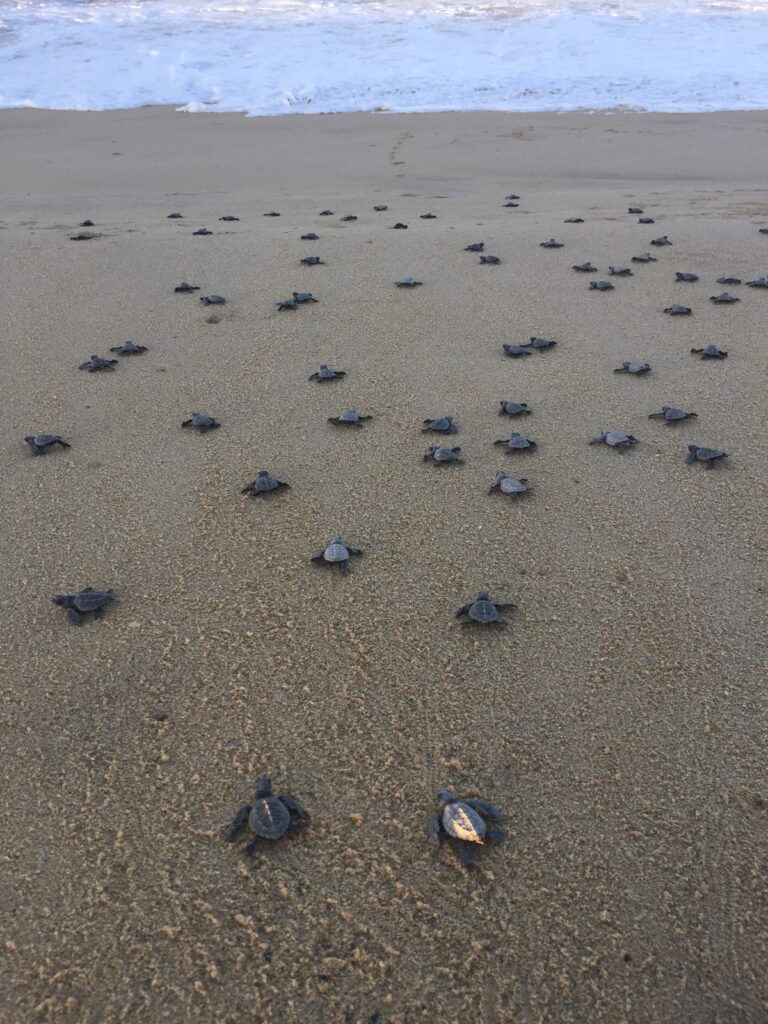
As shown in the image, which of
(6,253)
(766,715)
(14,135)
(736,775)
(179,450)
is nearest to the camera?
(736,775)

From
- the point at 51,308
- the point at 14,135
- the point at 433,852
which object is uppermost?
the point at 14,135

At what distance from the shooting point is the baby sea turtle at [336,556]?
8.26 feet

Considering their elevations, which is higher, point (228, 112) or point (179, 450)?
point (228, 112)

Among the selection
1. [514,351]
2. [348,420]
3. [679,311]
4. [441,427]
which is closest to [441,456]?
[441,427]

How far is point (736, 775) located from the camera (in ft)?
5.96

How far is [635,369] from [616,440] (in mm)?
807

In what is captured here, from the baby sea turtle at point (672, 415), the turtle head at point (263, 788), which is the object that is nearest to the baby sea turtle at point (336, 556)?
the turtle head at point (263, 788)

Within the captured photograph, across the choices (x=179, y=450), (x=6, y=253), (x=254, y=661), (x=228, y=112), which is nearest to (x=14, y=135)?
(x=228, y=112)

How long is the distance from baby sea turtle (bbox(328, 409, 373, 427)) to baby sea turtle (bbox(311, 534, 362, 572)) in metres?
0.96

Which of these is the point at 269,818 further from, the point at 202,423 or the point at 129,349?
the point at 129,349

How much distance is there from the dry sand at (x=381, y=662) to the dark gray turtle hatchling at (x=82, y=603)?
0.14ft

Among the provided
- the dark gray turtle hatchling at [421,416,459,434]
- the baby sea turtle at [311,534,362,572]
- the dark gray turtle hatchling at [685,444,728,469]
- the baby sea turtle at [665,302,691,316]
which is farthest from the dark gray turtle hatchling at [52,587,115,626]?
the baby sea turtle at [665,302,691,316]

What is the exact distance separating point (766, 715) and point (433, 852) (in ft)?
3.20

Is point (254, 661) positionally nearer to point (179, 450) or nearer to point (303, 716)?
point (303, 716)
